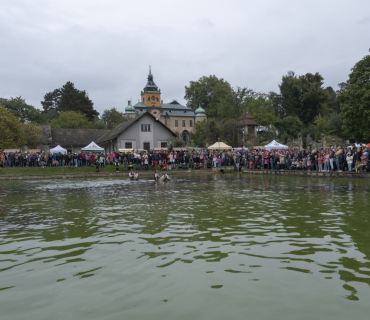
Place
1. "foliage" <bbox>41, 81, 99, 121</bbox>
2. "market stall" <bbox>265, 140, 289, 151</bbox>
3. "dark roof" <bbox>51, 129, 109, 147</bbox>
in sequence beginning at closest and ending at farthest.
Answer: "market stall" <bbox>265, 140, 289, 151</bbox> → "dark roof" <bbox>51, 129, 109, 147</bbox> → "foliage" <bbox>41, 81, 99, 121</bbox>

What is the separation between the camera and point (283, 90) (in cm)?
8181

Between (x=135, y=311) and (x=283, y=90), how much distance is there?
3280 inches

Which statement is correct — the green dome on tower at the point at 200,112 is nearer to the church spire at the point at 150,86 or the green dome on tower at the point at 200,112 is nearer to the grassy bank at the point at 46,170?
the church spire at the point at 150,86

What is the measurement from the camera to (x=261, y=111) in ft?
246

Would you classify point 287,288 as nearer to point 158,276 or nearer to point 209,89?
point 158,276

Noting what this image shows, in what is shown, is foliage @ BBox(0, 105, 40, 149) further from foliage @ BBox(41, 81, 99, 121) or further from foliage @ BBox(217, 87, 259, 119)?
foliage @ BBox(41, 81, 99, 121)

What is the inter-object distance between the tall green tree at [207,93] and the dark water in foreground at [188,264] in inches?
3903

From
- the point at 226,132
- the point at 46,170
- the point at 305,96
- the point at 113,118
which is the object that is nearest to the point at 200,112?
the point at 113,118

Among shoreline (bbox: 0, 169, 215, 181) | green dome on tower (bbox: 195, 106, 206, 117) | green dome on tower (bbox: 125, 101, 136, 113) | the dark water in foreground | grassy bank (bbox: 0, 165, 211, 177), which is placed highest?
green dome on tower (bbox: 125, 101, 136, 113)

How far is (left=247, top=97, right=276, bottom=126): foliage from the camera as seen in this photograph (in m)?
74.1

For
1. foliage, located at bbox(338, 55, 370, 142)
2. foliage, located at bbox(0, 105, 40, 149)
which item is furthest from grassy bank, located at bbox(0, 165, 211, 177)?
foliage, located at bbox(338, 55, 370, 142)

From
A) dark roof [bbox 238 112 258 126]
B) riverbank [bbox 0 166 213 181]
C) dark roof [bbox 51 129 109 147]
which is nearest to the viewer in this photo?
riverbank [bbox 0 166 213 181]

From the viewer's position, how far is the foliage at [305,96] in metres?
78.0

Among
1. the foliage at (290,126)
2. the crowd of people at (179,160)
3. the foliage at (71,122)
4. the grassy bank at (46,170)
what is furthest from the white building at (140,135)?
the foliage at (290,126)
